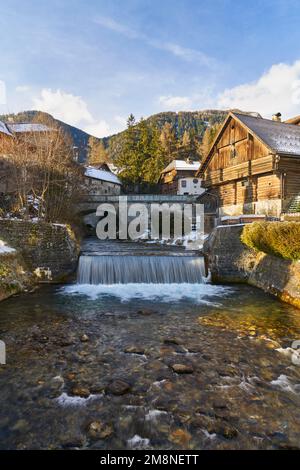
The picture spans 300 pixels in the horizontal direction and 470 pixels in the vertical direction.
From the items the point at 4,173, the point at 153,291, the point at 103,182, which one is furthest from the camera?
the point at 103,182

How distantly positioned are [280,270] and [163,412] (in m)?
9.88

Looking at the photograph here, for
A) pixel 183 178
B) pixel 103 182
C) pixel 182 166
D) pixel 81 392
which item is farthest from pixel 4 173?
pixel 182 166

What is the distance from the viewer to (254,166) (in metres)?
23.7

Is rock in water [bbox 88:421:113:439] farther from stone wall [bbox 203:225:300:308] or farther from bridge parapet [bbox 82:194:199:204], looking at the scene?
bridge parapet [bbox 82:194:199:204]

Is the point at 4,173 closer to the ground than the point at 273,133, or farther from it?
closer to the ground

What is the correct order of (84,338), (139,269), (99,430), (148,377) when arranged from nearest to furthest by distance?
(99,430) → (148,377) → (84,338) → (139,269)

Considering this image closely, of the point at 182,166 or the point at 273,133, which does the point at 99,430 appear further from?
the point at 182,166

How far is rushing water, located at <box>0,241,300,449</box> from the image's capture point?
448 cm

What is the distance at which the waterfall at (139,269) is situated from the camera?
51.1 feet

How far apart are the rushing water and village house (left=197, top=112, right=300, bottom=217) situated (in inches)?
547

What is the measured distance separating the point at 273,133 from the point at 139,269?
1842cm

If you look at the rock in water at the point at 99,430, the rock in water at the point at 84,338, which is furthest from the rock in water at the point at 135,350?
the rock in water at the point at 99,430

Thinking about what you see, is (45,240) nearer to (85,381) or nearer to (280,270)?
(85,381)
